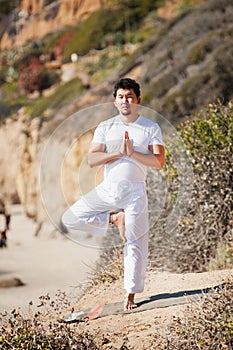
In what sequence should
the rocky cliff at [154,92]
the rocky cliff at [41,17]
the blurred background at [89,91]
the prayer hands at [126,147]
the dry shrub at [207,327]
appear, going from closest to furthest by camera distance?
the dry shrub at [207,327]
the prayer hands at [126,147]
the blurred background at [89,91]
the rocky cliff at [154,92]
the rocky cliff at [41,17]

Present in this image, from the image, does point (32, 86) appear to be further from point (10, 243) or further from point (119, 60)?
point (10, 243)

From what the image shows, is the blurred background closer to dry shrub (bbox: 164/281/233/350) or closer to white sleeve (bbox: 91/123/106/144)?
white sleeve (bbox: 91/123/106/144)

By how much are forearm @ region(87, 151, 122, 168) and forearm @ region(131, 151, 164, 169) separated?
124 millimetres

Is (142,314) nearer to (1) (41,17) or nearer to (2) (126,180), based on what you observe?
(2) (126,180)

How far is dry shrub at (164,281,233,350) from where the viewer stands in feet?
13.9

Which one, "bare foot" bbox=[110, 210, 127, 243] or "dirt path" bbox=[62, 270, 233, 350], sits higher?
"bare foot" bbox=[110, 210, 127, 243]

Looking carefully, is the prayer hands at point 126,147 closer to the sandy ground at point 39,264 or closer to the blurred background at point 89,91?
the blurred background at point 89,91

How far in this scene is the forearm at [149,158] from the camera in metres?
5.25

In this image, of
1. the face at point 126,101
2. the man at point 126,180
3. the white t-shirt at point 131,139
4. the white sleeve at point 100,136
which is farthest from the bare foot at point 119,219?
the face at point 126,101

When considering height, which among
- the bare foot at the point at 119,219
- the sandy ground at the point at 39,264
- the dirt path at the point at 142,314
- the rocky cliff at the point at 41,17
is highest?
the rocky cliff at the point at 41,17

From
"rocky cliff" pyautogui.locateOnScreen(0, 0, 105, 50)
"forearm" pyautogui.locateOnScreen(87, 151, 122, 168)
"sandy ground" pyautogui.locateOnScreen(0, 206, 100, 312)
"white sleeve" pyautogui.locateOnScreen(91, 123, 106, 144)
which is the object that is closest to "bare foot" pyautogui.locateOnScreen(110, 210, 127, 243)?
"forearm" pyautogui.locateOnScreen(87, 151, 122, 168)

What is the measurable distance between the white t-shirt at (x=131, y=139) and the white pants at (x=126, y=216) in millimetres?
67

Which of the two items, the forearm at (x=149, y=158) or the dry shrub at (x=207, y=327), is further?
the forearm at (x=149, y=158)

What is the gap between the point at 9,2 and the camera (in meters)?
69.8
